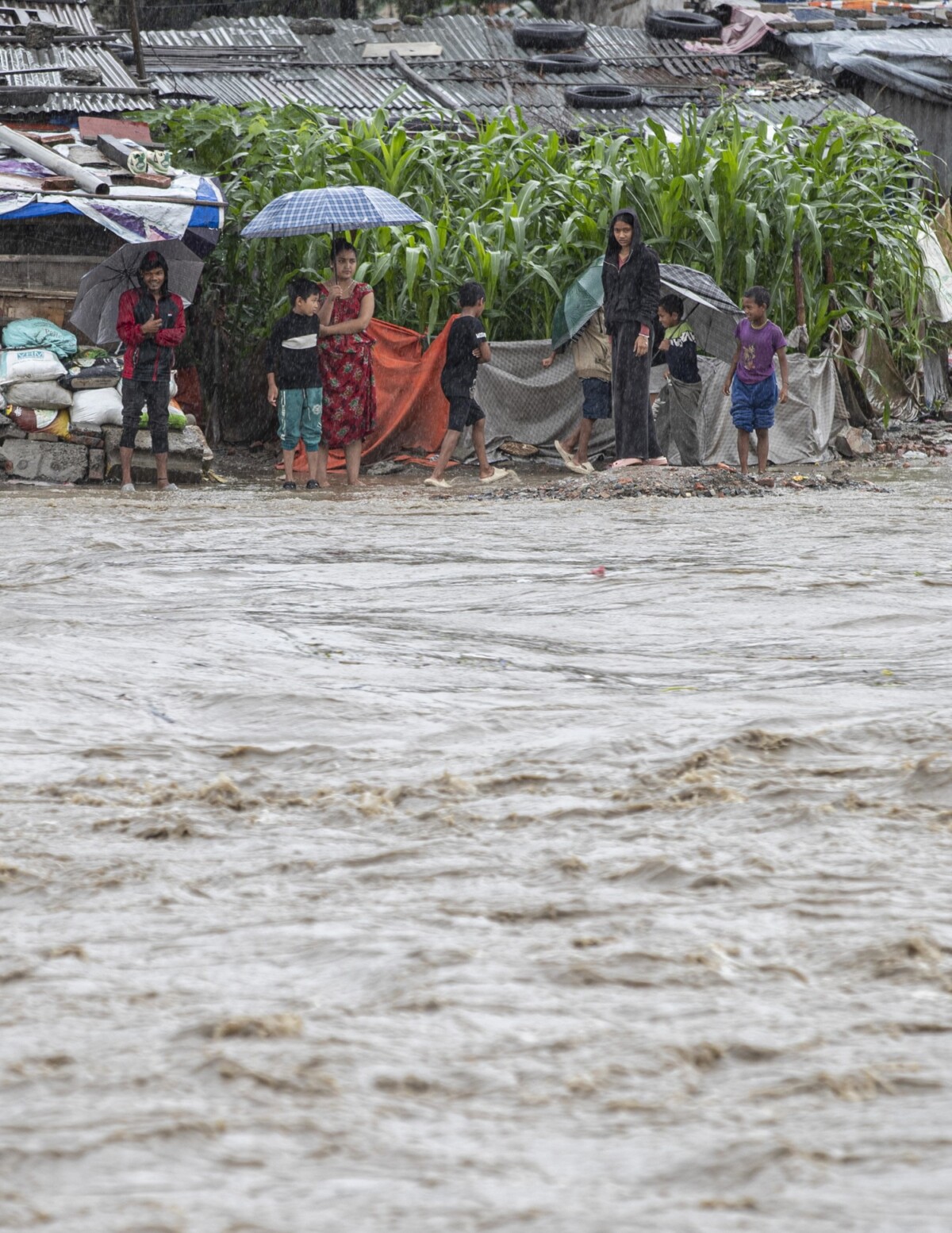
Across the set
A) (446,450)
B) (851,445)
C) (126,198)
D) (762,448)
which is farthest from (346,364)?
(851,445)

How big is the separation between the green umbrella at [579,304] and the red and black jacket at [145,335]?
2738 mm

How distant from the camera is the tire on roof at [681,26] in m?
18.2

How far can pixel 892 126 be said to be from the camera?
13766mm

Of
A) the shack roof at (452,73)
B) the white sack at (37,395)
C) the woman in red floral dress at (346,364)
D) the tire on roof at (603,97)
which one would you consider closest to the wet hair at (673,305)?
the woman in red floral dress at (346,364)

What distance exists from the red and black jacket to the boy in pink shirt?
11.9 feet

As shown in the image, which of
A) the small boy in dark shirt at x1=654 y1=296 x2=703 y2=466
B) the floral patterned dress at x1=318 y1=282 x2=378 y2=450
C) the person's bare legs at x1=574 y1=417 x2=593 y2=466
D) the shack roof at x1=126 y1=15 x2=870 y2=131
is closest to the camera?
the floral patterned dress at x1=318 y1=282 x2=378 y2=450

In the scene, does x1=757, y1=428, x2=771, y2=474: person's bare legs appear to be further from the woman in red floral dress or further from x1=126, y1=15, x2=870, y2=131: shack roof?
x1=126, y1=15, x2=870, y2=131: shack roof

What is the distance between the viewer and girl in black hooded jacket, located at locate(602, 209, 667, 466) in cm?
1035

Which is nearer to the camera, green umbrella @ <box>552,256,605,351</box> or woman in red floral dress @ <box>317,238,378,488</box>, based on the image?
woman in red floral dress @ <box>317,238,378,488</box>

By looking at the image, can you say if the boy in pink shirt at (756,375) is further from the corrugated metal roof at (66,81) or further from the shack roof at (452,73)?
the corrugated metal roof at (66,81)

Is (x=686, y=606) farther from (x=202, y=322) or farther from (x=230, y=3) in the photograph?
(x=230, y=3)

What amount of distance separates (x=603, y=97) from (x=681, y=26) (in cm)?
252

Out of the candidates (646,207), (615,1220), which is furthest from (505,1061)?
(646,207)

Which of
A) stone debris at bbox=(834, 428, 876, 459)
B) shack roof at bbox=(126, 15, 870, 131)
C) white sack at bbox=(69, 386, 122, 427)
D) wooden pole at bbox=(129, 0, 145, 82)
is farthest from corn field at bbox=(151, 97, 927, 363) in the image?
shack roof at bbox=(126, 15, 870, 131)
